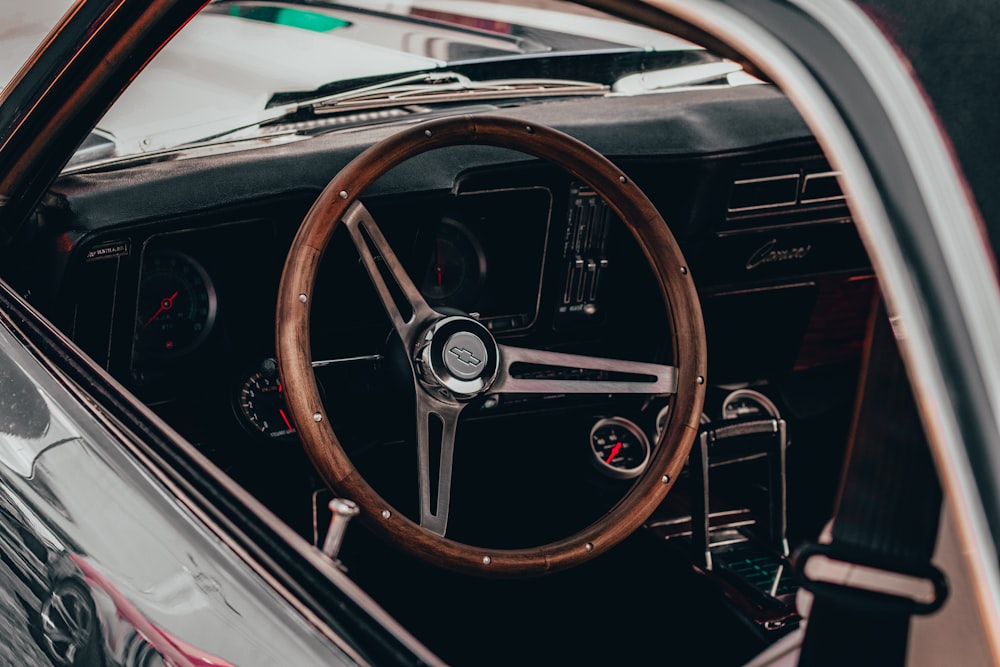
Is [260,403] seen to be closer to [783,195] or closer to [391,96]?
[391,96]

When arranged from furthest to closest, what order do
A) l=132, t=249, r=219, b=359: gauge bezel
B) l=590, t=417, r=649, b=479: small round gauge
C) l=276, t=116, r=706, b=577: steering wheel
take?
1. l=590, t=417, r=649, b=479: small round gauge
2. l=132, t=249, r=219, b=359: gauge bezel
3. l=276, t=116, r=706, b=577: steering wheel

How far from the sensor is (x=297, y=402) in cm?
152

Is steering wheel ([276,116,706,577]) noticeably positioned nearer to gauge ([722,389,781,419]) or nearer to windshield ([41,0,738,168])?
windshield ([41,0,738,168])

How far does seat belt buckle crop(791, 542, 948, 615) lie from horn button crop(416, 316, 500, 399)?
1044mm

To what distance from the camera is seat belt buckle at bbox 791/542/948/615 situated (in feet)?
2.14

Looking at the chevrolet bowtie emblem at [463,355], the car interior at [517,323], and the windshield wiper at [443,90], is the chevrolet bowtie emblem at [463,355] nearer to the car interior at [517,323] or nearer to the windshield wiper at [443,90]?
the car interior at [517,323]

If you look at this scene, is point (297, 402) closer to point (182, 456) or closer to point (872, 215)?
point (182, 456)

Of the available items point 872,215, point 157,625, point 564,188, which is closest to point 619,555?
point 564,188

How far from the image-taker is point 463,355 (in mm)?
1747

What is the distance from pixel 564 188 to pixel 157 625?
1646 mm

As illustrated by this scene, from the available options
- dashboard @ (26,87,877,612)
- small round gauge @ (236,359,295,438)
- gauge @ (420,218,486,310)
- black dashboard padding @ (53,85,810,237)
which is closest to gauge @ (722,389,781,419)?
dashboard @ (26,87,877,612)

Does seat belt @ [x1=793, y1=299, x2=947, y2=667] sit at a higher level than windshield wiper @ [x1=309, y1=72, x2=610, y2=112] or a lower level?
lower

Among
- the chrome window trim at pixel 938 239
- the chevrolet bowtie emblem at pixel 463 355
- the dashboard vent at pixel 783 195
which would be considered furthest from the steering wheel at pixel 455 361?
the chrome window trim at pixel 938 239

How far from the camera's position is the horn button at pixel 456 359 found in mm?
1741
